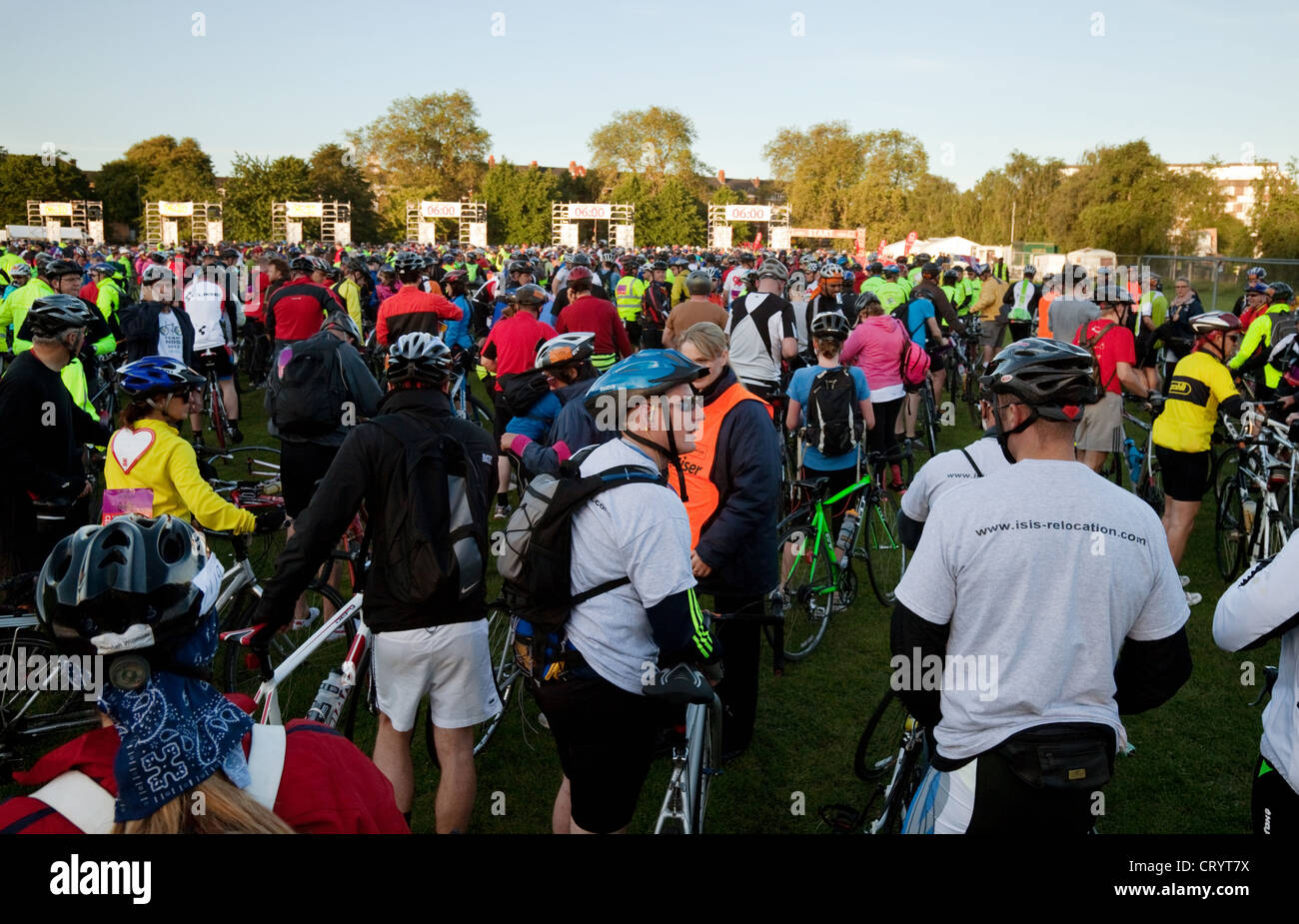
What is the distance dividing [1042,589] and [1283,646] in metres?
0.87

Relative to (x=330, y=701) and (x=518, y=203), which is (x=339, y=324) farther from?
(x=518, y=203)

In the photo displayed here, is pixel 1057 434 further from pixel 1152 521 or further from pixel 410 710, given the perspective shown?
pixel 410 710

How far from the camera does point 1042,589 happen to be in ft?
7.39

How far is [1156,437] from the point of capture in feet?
22.3

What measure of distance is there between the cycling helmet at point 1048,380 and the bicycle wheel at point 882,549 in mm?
4375

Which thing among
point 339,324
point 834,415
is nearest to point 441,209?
point 339,324

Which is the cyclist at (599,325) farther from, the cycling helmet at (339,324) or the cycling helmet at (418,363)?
the cycling helmet at (418,363)

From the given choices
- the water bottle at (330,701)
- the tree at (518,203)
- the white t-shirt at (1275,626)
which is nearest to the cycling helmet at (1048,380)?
the white t-shirt at (1275,626)

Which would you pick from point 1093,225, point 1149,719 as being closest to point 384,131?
point 1093,225

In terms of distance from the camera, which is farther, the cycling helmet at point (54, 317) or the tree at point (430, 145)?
the tree at point (430, 145)

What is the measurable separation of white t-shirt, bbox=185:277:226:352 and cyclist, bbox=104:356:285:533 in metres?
7.36

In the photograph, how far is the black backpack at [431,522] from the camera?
3.32m

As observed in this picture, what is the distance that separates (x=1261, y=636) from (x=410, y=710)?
9.00 feet

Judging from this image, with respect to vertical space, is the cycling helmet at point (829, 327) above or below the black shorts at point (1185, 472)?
above
